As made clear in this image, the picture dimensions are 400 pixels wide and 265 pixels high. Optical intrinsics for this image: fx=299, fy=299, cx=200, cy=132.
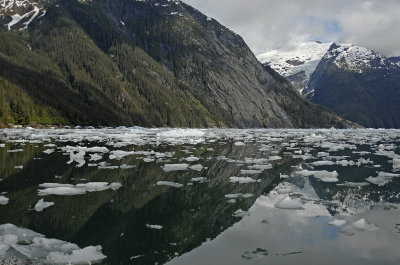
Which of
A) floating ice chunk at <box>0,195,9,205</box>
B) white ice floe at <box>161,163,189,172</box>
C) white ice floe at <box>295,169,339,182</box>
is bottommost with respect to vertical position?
white ice floe at <box>295,169,339,182</box>

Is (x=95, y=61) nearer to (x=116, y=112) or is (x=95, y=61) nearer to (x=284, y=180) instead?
(x=116, y=112)

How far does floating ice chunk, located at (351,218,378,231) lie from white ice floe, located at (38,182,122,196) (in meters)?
7.74

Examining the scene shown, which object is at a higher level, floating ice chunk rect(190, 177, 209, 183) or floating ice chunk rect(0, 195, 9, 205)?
floating ice chunk rect(0, 195, 9, 205)

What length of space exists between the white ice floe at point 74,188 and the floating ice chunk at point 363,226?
25.4 feet

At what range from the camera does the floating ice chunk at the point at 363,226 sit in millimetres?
7477

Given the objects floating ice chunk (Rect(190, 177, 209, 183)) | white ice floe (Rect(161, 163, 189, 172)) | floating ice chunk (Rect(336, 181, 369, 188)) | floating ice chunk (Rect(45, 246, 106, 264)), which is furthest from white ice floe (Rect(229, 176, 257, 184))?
floating ice chunk (Rect(45, 246, 106, 264))

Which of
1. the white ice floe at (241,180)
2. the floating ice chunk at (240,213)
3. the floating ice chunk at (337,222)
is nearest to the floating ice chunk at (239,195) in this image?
the floating ice chunk at (240,213)

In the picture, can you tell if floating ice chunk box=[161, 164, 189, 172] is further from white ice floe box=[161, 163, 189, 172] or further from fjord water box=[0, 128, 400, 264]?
fjord water box=[0, 128, 400, 264]

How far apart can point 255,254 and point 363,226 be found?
354 centimetres

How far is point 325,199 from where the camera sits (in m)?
10.5

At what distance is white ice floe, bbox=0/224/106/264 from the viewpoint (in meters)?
5.18

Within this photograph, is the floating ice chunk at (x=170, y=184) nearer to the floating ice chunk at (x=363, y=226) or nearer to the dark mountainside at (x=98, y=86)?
the floating ice chunk at (x=363, y=226)

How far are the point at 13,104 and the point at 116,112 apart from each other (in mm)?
49468

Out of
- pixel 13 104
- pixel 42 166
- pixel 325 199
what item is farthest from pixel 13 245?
pixel 13 104
